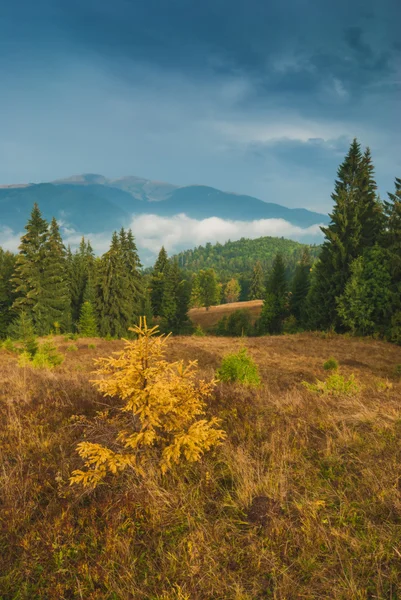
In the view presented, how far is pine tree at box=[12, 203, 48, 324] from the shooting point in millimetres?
38719

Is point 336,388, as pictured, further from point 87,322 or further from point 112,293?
point 112,293

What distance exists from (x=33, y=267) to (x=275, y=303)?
39599 millimetres

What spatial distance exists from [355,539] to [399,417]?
10.3 ft

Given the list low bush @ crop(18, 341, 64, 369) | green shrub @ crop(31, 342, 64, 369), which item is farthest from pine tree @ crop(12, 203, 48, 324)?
green shrub @ crop(31, 342, 64, 369)

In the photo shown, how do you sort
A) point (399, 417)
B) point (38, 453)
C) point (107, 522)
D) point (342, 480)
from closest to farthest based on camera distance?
point (107, 522), point (342, 480), point (38, 453), point (399, 417)

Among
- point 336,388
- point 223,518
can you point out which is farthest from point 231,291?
point 223,518

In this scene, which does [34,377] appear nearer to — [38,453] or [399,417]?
[38,453]

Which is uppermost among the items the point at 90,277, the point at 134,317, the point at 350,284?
the point at 90,277

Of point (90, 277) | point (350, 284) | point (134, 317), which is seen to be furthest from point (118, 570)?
point (90, 277)

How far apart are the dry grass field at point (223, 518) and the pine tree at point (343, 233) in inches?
1172

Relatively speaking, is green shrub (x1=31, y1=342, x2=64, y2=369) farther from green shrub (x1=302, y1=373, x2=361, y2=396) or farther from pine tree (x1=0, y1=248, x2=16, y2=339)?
pine tree (x1=0, y1=248, x2=16, y2=339)

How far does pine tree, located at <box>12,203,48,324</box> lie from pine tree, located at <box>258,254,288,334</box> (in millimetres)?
36636

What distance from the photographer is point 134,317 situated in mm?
50344

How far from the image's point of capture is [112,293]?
4606cm
